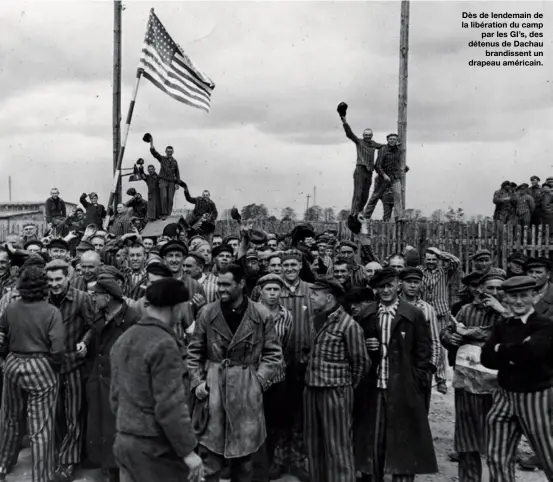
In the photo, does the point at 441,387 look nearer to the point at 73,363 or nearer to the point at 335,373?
the point at 335,373

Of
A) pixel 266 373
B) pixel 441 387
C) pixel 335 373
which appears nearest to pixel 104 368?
pixel 266 373

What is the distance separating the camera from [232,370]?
4.90m

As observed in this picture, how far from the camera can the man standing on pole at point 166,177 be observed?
50.8 ft

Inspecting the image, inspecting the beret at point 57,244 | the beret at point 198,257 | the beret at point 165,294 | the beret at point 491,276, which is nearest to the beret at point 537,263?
the beret at point 491,276

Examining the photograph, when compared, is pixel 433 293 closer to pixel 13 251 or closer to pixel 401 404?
pixel 401 404

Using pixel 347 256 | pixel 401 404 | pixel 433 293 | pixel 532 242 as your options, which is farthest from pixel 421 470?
pixel 532 242

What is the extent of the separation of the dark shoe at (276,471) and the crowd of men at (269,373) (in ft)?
0.06

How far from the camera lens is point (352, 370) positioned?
17.8 feet

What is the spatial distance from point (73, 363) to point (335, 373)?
2.49 m

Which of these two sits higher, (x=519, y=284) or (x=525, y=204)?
(x=525, y=204)

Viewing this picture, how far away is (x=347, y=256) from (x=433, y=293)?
6.61 feet

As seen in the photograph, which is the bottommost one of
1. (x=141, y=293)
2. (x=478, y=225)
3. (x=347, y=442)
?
(x=347, y=442)

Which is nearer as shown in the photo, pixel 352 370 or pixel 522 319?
pixel 522 319

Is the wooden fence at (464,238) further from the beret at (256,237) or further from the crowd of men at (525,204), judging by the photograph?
the beret at (256,237)
